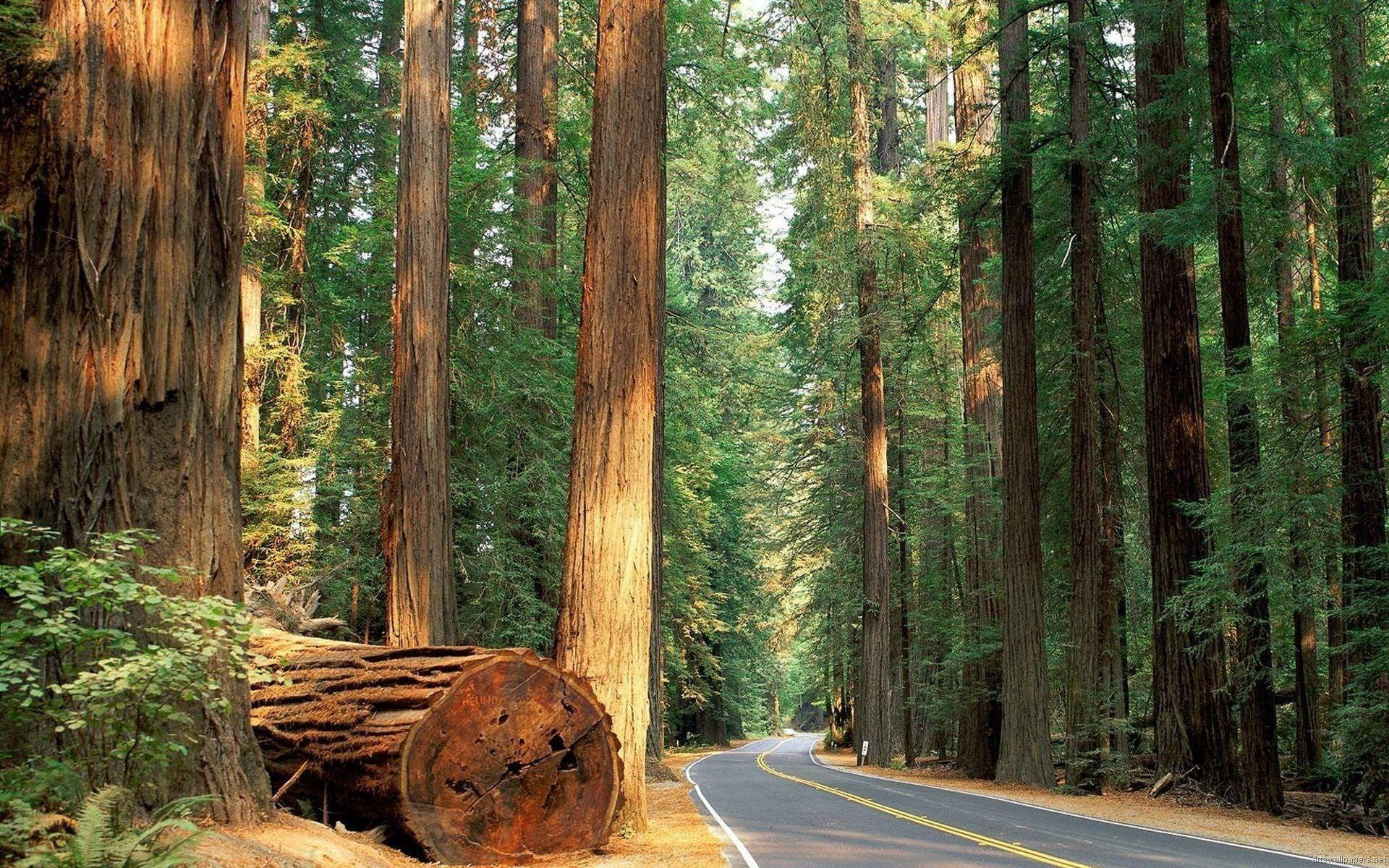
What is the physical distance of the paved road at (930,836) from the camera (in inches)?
376

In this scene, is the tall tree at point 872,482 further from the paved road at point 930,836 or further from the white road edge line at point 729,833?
the paved road at point 930,836

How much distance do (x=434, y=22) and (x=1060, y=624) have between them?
18665mm

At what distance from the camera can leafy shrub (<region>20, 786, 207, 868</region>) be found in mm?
4645

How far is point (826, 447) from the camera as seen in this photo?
1414 inches

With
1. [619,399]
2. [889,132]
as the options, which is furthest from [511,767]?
[889,132]

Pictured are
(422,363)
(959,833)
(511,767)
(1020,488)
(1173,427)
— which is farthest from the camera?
(1020,488)

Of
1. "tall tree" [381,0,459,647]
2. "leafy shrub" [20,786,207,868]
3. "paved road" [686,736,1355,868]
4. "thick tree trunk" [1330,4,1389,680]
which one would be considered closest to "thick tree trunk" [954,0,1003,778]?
"paved road" [686,736,1355,868]

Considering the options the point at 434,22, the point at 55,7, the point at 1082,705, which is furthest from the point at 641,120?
the point at 1082,705

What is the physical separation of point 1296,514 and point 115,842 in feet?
45.9

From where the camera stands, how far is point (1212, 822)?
543 inches

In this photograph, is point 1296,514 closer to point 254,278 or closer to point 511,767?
point 511,767

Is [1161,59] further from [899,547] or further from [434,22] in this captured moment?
[899,547]

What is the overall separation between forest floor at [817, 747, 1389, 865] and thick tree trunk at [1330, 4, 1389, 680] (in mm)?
2613

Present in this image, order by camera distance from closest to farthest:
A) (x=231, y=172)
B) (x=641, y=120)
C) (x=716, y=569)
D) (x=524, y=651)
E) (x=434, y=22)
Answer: (x=231, y=172), (x=524, y=651), (x=641, y=120), (x=434, y=22), (x=716, y=569)
